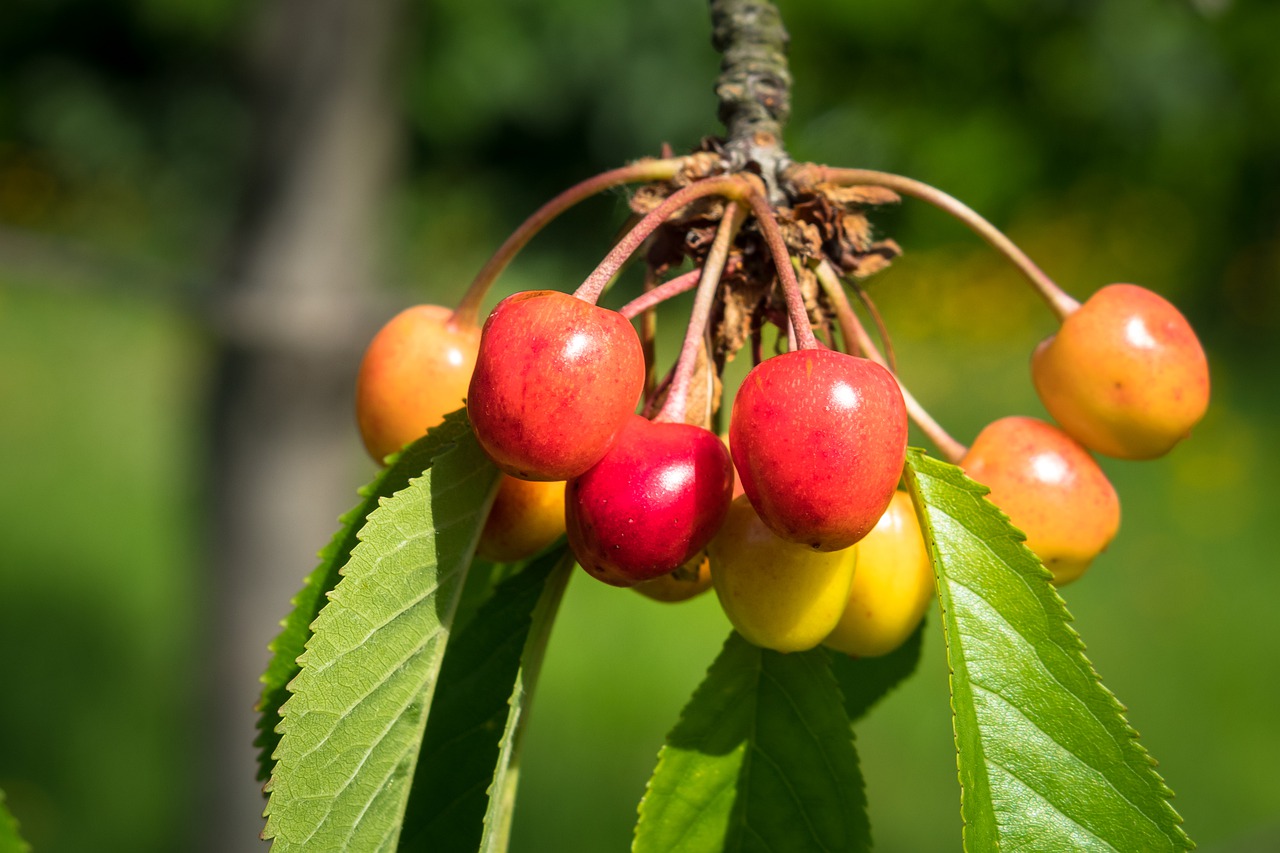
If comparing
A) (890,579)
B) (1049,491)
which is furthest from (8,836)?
(1049,491)

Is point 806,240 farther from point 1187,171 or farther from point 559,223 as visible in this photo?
point 1187,171

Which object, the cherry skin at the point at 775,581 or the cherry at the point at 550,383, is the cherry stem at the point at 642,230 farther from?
the cherry skin at the point at 775,581

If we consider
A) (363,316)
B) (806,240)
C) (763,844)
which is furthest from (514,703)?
(363,316)

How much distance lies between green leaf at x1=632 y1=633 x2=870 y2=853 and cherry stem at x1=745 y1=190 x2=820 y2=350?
320 mm

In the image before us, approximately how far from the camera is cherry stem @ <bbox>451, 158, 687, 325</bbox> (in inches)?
39.0

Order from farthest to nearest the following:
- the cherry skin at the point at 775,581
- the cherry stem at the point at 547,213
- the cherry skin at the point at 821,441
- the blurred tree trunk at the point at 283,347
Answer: the blurred tree trunk at the point at 283,347 → the cherry stem at the point at 547,213 → the cherry skin at the point at 775,581 → the cherry skin at the point at 821,441

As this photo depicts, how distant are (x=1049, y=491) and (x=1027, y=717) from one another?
21 cm

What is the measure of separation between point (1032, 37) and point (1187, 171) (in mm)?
1506

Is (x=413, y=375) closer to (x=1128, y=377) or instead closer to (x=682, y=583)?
(x=682, y=583)

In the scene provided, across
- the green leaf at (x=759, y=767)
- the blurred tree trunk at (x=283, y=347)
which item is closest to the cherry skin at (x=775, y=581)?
the green leaf at (x=759, y=767)

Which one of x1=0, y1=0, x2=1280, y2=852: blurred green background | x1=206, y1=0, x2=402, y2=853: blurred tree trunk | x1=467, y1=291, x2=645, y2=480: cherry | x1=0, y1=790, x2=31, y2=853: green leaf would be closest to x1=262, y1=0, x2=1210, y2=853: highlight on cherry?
x1=467, y1=291, x2=645, y2=480: cherry

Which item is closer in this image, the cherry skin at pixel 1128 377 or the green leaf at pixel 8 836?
the green leaf at pixel 8 836

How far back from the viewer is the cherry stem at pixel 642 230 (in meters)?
0.84

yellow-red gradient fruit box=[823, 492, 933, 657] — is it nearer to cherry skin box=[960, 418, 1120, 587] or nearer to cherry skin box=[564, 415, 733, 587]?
cherry skin box=[960, 418, 1120, 587]
